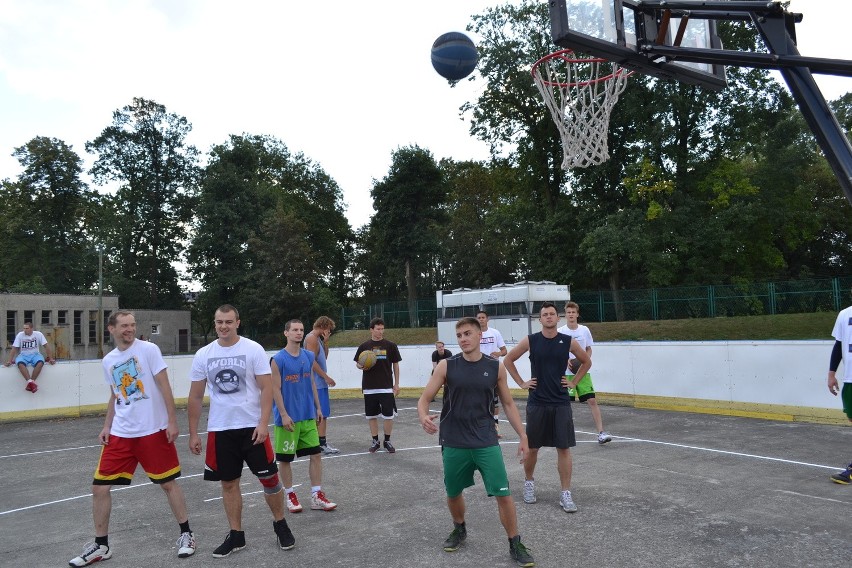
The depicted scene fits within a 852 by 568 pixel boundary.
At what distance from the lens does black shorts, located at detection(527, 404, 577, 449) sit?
23.9 ft

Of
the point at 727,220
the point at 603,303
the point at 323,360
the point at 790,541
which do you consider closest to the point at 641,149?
the point at 727,220

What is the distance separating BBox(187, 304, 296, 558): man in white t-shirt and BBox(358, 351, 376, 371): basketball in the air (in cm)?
480

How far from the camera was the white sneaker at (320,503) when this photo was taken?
24.2 ft

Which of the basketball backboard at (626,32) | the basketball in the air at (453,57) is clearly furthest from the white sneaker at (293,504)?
the basketball in the air at (453,57)

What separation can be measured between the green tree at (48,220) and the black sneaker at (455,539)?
223 ft

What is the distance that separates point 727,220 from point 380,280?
39.4m

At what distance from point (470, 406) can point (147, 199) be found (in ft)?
203

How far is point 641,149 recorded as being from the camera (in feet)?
115

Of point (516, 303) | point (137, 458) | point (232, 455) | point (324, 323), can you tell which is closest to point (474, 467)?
point (232, 455)

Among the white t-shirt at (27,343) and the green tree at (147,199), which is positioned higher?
the green tree at (147,199)

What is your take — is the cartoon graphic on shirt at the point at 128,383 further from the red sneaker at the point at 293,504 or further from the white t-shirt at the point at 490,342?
the white t-shirt at the point at 490,342

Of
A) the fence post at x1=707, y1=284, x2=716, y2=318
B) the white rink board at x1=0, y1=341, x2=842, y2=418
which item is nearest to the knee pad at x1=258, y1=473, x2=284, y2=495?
the white rink board at x1=0, y1=341, x2=842, y2=418

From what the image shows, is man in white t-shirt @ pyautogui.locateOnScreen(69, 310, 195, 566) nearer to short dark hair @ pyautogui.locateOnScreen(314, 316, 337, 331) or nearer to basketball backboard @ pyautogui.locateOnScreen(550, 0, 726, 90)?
short dark hair @ pyautogui.locateOnScreen(314, 316, 337, 331)

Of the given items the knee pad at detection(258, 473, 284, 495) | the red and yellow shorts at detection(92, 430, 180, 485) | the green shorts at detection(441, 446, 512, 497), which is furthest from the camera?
the knee pad at detection(258, 473, 284, 495)
